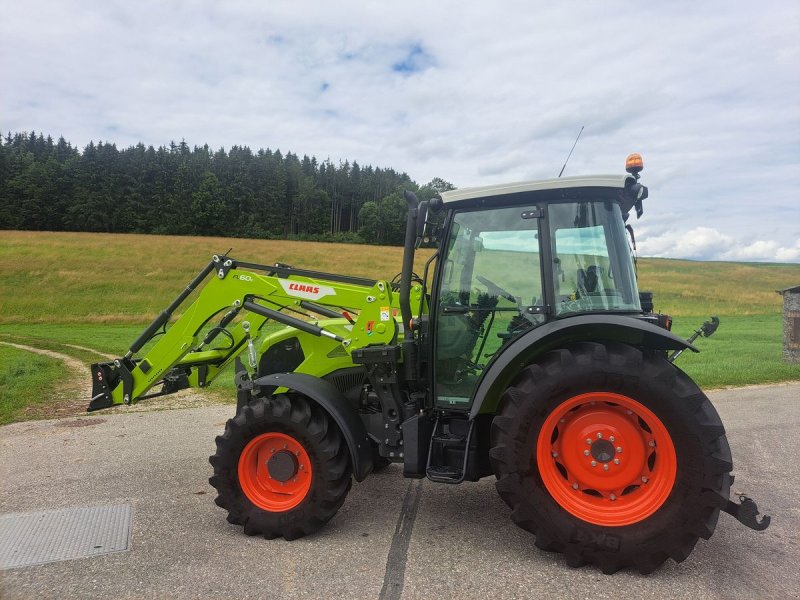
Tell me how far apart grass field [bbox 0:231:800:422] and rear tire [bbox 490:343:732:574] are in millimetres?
1564

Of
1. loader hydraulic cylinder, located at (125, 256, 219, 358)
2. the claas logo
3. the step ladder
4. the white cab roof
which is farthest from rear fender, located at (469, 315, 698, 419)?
loader hydraulic cylinder, located at (125, 256, 219, 358)

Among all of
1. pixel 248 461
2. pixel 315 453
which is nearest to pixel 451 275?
pixel 315 453

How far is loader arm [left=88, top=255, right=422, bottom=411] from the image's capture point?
174 inches

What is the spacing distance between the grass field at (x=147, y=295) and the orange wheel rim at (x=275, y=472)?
181cm

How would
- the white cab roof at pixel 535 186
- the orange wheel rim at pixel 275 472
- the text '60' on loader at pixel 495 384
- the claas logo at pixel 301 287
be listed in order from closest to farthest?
the text '60' on loader at pixel 495 384
the white cab roof at pixel 535 186
the orange wheel rim at pixel 275 472
the claas logo at pixel 301 287

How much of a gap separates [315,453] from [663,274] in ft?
160

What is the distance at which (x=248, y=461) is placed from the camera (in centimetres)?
420

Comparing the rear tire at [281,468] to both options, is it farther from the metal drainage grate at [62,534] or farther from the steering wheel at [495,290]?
the steering wheel at [495,290]

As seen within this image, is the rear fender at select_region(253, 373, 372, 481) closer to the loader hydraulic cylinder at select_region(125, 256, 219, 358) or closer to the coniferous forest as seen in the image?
the loader hydraulic cylinder at select_region(125, 256, 219, 358)

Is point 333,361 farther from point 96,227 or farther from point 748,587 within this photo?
point 96,227

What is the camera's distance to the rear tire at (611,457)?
3287mm

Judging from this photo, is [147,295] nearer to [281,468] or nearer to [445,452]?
[281,468]

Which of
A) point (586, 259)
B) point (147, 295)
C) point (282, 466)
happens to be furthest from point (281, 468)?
point (147, 295)

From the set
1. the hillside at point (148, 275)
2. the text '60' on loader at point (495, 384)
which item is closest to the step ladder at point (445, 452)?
the text '60' on loader at point (495, 384)
